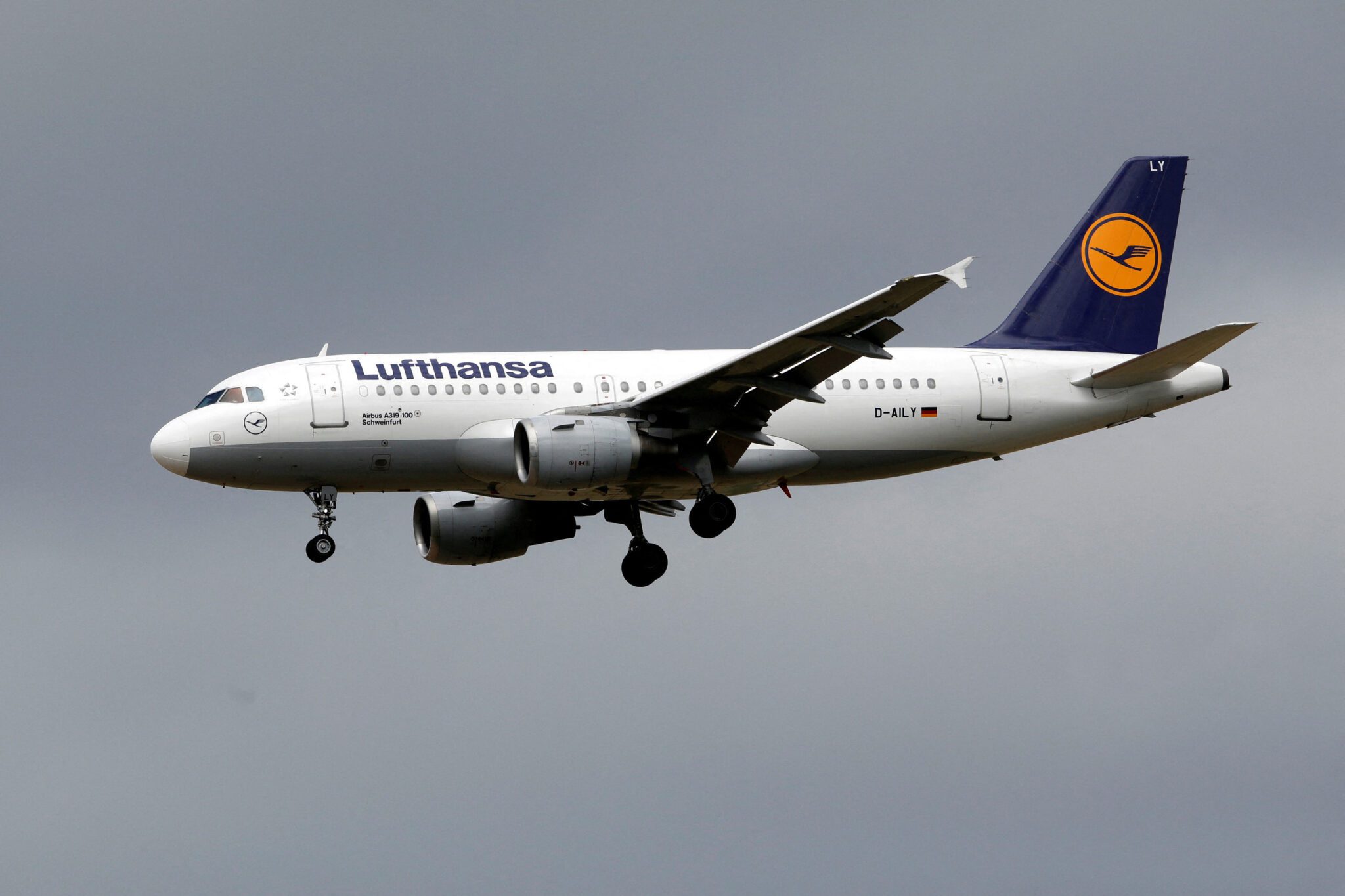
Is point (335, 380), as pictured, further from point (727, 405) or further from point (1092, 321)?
point (1092, 321)

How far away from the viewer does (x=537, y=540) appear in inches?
1890

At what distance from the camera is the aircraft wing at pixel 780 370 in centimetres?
3816

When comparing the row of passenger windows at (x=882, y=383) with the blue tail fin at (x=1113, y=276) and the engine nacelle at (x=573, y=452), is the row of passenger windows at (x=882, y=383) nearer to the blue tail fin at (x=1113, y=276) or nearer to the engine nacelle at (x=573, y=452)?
the blue tail fin at (x=1113, y=276)

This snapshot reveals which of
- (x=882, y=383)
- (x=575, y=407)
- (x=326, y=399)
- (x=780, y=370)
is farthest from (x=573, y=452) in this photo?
(x=882, y=383)

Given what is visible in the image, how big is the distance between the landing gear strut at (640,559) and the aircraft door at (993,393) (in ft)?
26.7

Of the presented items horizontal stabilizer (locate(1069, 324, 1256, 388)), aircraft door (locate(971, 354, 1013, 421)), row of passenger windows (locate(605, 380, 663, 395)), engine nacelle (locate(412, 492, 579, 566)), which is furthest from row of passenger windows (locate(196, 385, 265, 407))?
horizontal stabilizer (locate(1069, 324, 1256, 388))

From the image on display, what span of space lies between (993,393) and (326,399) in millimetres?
15375

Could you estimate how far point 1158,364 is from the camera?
4619 cm

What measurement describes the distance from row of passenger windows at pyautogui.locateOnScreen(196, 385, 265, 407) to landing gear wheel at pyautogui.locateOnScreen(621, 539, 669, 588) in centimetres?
931

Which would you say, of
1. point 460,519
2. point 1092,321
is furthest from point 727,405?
point 1092,321

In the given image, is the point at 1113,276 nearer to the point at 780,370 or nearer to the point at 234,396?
the point at 780,370

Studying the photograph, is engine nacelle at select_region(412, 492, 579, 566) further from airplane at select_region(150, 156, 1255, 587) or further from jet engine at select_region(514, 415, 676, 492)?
jet engine at select_region(514, 415, 676, 492)

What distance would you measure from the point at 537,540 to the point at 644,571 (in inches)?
134

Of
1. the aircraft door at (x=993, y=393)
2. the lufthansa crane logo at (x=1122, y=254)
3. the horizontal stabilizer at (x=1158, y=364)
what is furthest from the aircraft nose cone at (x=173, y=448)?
the lufthansa crane logo at (x=1122, y=254)
